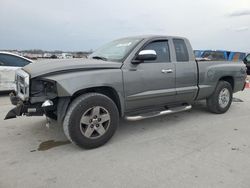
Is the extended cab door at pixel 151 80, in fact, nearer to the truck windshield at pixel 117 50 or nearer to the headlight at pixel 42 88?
the truck windshield at pixel 117 50

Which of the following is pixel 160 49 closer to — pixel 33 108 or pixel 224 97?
pixel 224 97

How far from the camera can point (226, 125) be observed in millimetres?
5301

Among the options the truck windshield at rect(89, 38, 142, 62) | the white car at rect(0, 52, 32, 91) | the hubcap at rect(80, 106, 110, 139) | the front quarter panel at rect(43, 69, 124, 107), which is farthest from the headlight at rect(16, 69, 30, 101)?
the white car at rect(0, 52, 32, 91)

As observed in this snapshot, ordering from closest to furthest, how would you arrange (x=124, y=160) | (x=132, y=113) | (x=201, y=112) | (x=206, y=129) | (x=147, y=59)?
(x=124, y=160)
(x=147, y=59)
(x=132, y=113)
(x=206, y=129)
(x=201, y=112)

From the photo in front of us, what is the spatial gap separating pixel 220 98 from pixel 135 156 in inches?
131

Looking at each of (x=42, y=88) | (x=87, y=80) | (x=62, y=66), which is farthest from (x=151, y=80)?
(x=42, y=88)

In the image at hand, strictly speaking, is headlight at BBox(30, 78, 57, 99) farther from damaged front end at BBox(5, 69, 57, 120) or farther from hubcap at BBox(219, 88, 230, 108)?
hubcap at BBox(219, 88, 230, 108)

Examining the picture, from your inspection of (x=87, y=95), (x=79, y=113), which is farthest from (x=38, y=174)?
(x=87, y=95)

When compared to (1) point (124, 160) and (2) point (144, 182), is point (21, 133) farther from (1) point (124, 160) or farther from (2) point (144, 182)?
(2) point (144, 182)

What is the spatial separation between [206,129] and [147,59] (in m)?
1.87

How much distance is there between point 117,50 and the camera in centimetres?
481

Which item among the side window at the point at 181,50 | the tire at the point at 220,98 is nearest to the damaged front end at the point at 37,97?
the side window at the point at 181,50

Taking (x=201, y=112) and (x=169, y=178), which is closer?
(x=169, y=178)

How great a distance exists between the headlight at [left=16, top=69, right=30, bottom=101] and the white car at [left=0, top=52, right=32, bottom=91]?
4336mm
